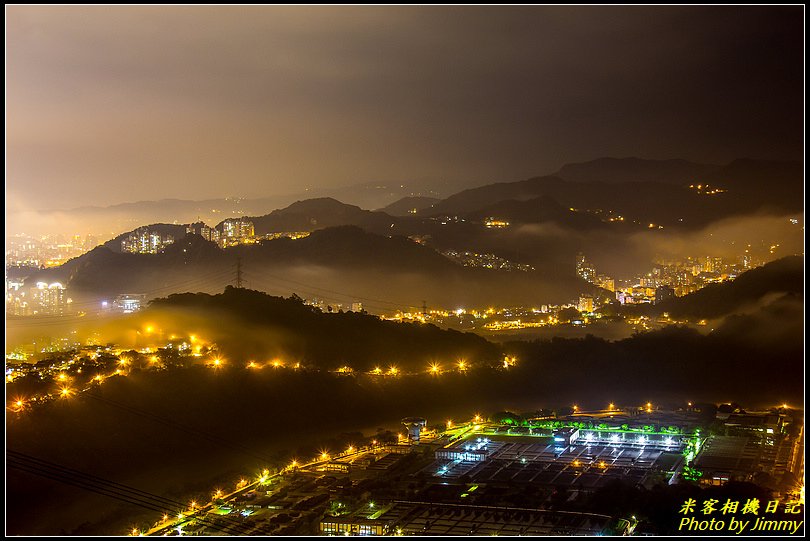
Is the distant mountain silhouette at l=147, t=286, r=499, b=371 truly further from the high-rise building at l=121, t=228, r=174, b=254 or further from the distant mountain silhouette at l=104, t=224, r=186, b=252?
the distant mountain silhouette at l=104, t=224, r=186, b=252

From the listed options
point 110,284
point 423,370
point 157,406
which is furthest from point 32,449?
point 110,284

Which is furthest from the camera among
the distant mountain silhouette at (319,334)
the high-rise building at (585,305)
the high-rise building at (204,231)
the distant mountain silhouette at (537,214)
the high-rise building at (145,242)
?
the distant mountain silhouette at (537,214)

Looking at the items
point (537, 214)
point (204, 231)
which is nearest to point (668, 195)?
point (537, 214)

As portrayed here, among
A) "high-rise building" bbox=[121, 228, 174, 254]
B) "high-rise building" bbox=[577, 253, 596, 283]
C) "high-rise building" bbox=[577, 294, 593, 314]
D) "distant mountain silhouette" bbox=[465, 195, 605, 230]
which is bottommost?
"high-rise building" bbox=[577, 294, 593, 314]

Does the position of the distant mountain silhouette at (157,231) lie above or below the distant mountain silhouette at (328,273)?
above

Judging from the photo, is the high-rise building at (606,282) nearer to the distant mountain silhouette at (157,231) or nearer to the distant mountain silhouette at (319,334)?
the distant mountain silhouette at (319,334)

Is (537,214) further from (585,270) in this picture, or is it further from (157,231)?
(157,231)

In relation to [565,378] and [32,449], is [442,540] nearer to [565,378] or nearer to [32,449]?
[32,449]

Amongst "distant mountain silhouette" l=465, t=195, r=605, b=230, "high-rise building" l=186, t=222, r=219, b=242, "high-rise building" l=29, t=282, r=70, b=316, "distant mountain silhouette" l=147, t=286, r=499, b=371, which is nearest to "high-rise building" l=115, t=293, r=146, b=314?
"distant mountain silhouette" l=147, t=286, r=499, b=371

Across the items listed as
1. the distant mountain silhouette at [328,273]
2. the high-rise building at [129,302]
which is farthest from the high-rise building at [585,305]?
the high-rise building at [129,302]
